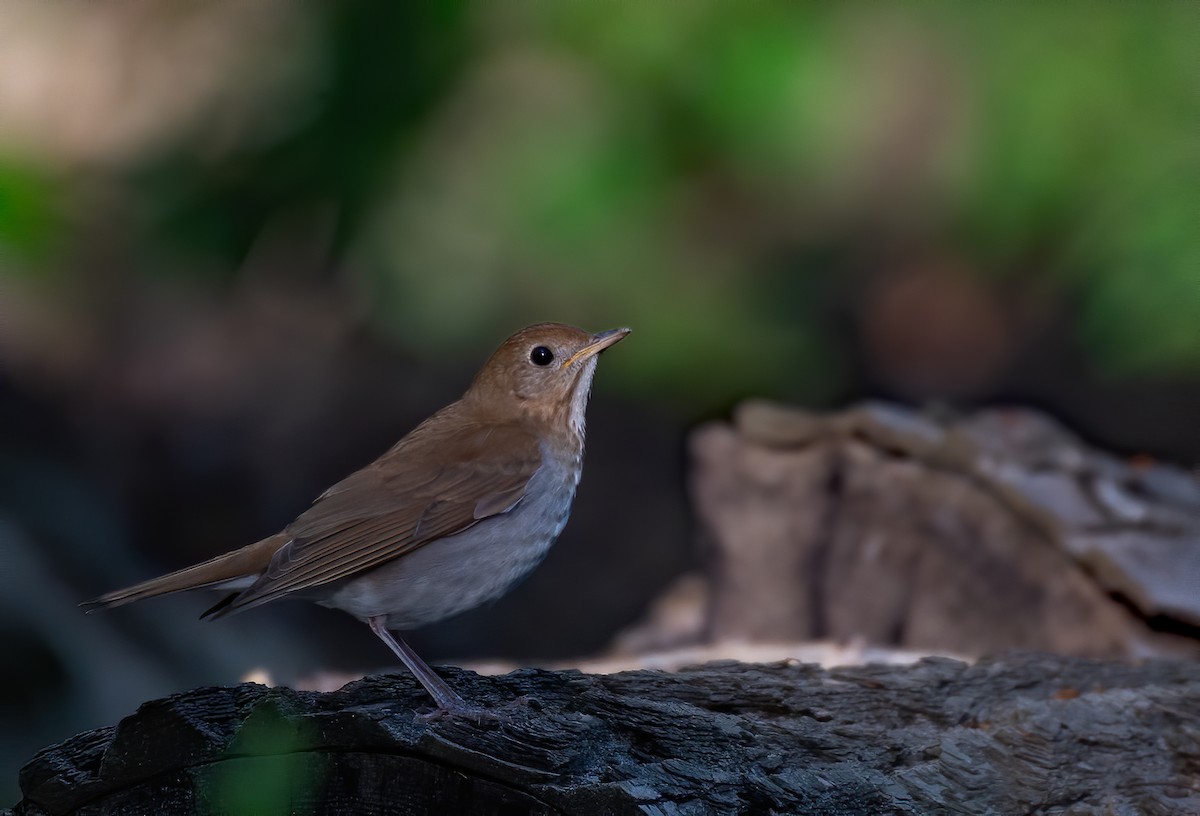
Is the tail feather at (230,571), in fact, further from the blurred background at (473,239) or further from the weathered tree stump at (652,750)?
the blurred background at (473,239)

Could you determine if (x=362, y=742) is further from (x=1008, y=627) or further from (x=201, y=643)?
(x=1008, y=627)

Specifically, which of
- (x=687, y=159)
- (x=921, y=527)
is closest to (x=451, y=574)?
(x=687, y=159)

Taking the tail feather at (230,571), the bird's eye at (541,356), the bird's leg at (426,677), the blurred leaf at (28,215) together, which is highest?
the blurred leaf at (28,215)

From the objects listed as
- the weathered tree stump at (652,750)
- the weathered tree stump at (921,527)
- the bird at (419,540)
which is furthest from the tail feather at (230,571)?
the weathered tree stump at (921,527)

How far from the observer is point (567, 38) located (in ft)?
11.5

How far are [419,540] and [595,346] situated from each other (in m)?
0.55

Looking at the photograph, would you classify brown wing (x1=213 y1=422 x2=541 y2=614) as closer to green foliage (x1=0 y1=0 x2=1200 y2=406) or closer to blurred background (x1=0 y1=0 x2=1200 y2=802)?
blurred background (x1=0 y1=0 x2=1200 y2=802)

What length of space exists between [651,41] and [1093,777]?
225 cm

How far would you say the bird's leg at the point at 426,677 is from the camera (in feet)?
6.94

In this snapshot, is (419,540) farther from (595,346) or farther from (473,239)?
(473,239)

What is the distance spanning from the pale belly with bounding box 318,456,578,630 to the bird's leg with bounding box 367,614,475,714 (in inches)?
0.9

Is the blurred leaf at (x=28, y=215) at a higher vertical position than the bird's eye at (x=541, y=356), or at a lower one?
higher

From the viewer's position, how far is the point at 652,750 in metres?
2.06

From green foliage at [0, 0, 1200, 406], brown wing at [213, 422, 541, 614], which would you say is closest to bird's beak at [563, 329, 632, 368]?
brown wing at [213, 422, 541, 614]
